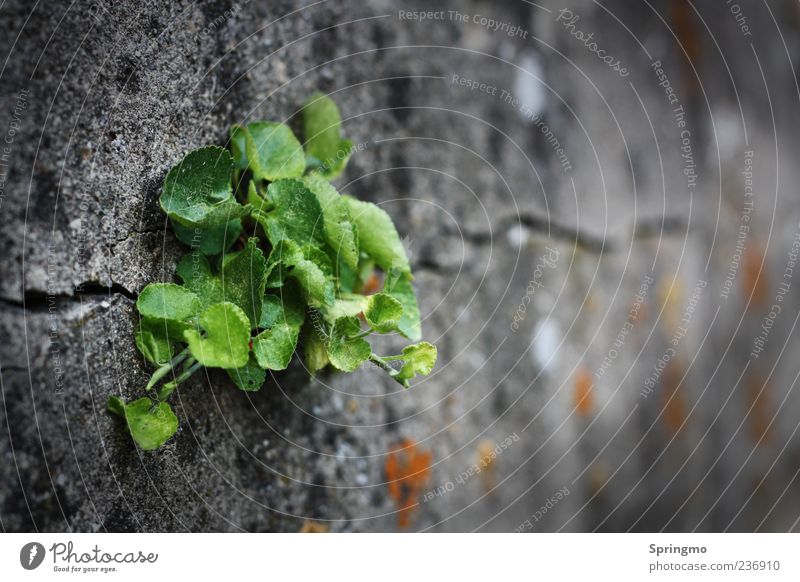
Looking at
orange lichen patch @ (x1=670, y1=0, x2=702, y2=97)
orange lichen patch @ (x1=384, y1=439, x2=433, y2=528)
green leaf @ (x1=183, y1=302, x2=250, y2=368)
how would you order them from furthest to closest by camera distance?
orange lichen patch @ (x1=670, y1=0, x2=702, y2=97)
orange lichen patch @ (x1=384, y1=439, x2=433, y2=528)
green leaf @ (x1=183, y1=302, x2=250, y2=368)

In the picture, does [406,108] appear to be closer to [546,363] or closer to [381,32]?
[381,32]

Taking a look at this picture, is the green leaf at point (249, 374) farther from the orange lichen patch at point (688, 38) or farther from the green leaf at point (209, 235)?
the orange lichen patch at point (688, 38)

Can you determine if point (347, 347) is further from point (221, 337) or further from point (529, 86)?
point (529, 86)

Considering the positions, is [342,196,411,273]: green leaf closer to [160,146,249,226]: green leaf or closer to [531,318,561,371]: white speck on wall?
[160,146,249,226]: green leaf

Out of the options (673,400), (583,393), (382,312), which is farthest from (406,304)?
(673,400)

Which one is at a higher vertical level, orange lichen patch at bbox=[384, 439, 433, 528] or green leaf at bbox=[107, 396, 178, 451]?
green leaf at bbox=[107, 396, 178, 451]

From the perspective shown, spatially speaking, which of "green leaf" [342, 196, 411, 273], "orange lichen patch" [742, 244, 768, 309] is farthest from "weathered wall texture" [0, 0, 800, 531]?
"green leaf" [342, 196, 411, 273]
